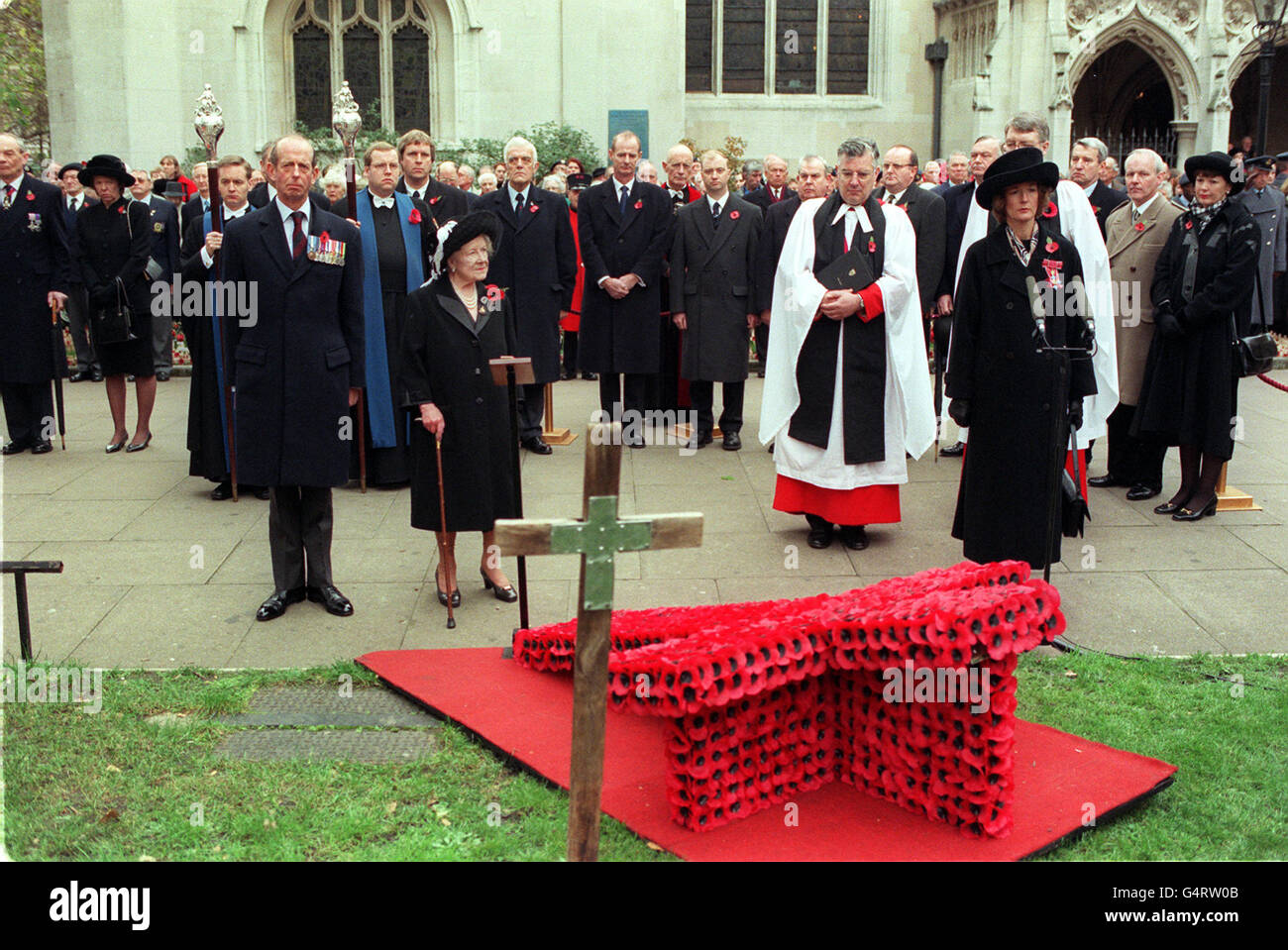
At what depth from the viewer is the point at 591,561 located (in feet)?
11.1

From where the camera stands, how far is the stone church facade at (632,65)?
19.9m

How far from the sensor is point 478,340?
21.7 feet

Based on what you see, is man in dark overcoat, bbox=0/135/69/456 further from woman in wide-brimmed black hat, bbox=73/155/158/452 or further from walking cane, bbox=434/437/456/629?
walking cane, bbox=434/437/456/629

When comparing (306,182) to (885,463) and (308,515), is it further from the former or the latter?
(885,463)

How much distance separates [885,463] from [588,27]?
48.6 feet

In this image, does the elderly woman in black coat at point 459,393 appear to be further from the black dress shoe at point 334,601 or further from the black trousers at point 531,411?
the black trousers at point 531,411

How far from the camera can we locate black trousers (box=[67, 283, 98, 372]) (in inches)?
556

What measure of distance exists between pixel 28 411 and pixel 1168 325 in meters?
8.74

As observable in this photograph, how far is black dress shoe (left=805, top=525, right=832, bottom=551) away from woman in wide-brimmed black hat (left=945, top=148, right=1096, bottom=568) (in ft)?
4.04

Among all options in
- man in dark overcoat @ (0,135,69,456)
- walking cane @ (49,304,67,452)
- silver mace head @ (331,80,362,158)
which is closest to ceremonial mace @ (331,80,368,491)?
silver mace head @ (331,80,362,158)

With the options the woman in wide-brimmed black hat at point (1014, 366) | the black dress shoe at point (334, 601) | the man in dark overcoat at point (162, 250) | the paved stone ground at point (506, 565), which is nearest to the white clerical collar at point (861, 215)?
the woman in wide-brimmed black hat at point (1014, 366)

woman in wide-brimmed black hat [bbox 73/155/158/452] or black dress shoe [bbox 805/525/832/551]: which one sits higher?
woman in wide-brimmed black hat [bbox 73/155/158/452]

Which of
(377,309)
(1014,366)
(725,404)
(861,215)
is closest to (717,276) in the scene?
(725,404)

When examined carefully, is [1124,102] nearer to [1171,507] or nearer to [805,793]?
[1171,507]
